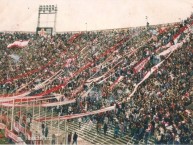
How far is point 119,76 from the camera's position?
38188 mm

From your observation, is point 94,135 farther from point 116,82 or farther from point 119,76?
point 119,76

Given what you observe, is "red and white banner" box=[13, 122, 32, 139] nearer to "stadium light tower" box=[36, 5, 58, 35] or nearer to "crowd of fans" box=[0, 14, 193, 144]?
"crowd of fans" box=[0, 14, 193, 144]

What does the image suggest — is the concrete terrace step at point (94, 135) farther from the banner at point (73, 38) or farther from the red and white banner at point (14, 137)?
the banner at point (73, 38)

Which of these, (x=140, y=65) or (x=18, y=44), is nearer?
(x=140, y=65)

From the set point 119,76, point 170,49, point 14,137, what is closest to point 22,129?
point 14,137

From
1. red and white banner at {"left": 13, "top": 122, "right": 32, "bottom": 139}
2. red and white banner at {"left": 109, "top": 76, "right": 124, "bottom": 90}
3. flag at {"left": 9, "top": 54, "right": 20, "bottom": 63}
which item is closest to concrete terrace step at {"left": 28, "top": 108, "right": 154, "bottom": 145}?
red and white banner at {"left": 13, "top": 122, "right": 32, "bottom": 139}

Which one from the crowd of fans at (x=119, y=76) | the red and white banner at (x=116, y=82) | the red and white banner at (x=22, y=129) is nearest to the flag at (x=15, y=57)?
the crowd of fans at (x=119, y=76)

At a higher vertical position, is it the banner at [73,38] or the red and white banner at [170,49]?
the banner at [73,38]

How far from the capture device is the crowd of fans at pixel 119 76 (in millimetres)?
27797

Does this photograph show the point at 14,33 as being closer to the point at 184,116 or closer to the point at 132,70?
the point at 132,70

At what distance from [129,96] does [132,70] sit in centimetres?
488

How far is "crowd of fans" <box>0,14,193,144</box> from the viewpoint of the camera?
27.8 m

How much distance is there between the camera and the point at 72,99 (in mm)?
36094

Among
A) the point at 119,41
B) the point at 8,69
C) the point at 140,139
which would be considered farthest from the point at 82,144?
the point at 8,69
